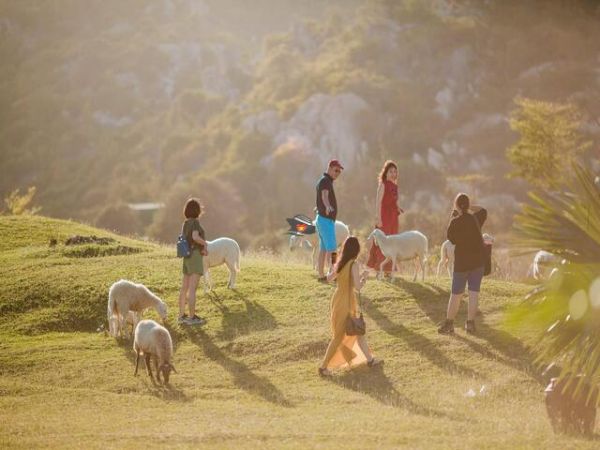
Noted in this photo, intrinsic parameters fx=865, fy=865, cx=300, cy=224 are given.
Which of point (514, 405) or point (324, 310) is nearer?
point (514, 405)

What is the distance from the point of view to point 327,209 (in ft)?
59.5

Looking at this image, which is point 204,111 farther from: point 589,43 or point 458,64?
point 589,43

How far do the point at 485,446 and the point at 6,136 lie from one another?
123977 millimetres

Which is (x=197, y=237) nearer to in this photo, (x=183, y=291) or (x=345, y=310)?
(x=183, y=291)

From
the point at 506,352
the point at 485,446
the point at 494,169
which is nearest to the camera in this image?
the point at 485,446

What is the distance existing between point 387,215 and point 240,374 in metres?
5.99

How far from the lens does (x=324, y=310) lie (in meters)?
18.0

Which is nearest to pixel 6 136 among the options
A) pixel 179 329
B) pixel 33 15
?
pixel 33 15

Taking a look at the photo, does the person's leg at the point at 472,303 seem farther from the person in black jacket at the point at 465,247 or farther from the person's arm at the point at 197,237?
the person's arm at the point at 197,237

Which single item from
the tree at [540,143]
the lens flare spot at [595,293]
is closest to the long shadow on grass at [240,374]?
the lens flare spot at [595,293]

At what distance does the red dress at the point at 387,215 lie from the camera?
1914cm

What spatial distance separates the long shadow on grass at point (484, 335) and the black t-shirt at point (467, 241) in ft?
4.59

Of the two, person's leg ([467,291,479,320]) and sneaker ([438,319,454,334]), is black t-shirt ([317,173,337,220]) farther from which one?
person's leg ([467,291,479,320])

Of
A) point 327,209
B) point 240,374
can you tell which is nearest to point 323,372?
point 240,374
